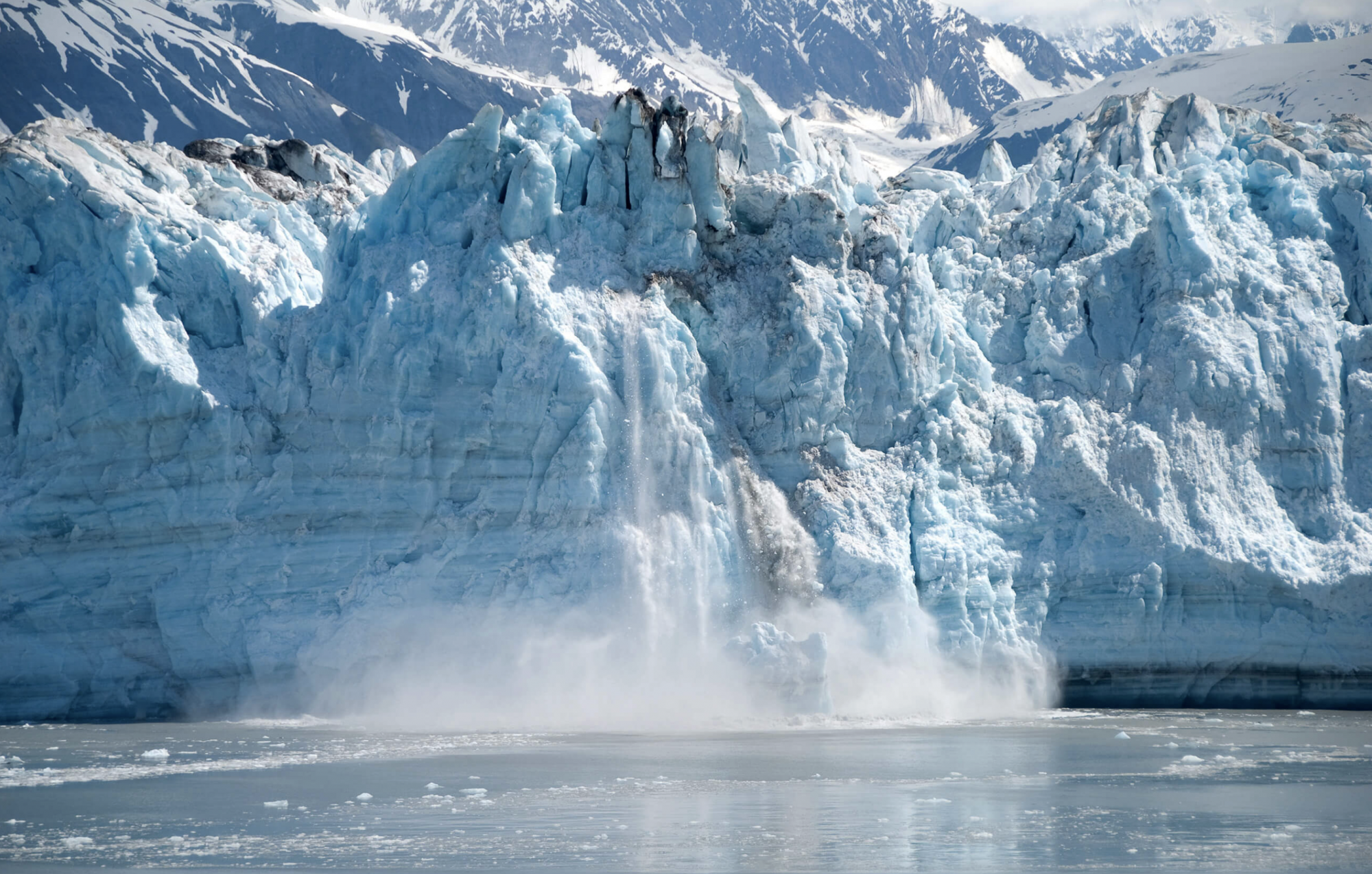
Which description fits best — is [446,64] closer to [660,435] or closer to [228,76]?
[228,76]

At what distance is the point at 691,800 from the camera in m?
14.0

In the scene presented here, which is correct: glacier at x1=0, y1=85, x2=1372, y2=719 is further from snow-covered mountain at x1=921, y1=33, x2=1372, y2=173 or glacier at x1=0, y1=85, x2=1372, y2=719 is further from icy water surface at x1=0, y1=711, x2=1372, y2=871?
snow-covered mountain at x1=921, y1=33, x2=1372, y2=173

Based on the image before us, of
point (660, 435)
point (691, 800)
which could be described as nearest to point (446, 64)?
point (660, 435)

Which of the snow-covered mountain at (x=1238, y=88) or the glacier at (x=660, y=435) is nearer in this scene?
the glacier at (x=660, y=435)

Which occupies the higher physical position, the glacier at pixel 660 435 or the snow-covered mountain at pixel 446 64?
the snow-covered mountain at pixel 446 64

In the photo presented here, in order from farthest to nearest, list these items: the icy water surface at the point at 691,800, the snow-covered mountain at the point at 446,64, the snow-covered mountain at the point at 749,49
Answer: the snow-covered mountain at the point at 749,49
the snow-covered mountain at the point at 446,64
the icy water surface at the point at 691,800

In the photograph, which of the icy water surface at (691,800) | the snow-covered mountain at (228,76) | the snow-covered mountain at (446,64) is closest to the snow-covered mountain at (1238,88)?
the snow-covered mountain at (446,64)

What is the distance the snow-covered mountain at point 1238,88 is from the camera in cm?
7988

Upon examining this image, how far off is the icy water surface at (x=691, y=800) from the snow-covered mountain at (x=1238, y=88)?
50.6m

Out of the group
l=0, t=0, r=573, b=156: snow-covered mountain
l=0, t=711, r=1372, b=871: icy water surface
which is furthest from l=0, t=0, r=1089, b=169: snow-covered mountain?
l=0, t=711, r=1372, b=871: icy water surface

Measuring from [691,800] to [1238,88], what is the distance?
83.6m

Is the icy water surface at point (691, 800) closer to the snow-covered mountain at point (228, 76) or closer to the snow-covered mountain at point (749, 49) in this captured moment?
the snow-covered mountain at point (228, 76)

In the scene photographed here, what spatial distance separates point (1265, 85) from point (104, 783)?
83.8 meters

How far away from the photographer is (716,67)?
604ft
